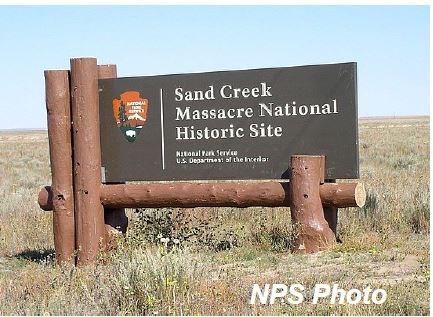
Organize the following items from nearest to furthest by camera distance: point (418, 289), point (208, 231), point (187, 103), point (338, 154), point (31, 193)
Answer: point (418, 289), point (338, 154), point (187, 103), point (208, 231), point (31, 193)

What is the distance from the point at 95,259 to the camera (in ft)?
33.2

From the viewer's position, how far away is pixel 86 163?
403 inches

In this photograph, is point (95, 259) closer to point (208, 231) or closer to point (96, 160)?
point (96, 160)

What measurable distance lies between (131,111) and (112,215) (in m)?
1.47

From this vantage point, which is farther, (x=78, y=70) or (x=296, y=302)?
(x=78, y=70)

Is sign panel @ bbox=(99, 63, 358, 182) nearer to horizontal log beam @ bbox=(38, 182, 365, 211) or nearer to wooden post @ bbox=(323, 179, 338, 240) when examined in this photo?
horizontal log beam @ bbox=(38, 182, 365, 211)

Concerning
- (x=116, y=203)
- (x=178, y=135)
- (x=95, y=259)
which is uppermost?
(x=178, y=135)

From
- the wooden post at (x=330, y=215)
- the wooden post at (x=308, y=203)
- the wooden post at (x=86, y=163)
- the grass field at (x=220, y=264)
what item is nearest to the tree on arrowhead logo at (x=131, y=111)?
the wooden post at (x=86, y=163)

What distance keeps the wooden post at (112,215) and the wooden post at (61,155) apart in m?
0.47

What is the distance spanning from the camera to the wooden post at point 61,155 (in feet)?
33.8

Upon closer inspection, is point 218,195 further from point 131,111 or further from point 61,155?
point 61,155

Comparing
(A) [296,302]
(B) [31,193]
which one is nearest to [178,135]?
(A) [296,302]

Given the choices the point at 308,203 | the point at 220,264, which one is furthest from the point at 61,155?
the point at 308,203

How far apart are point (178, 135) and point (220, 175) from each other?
81 cm
